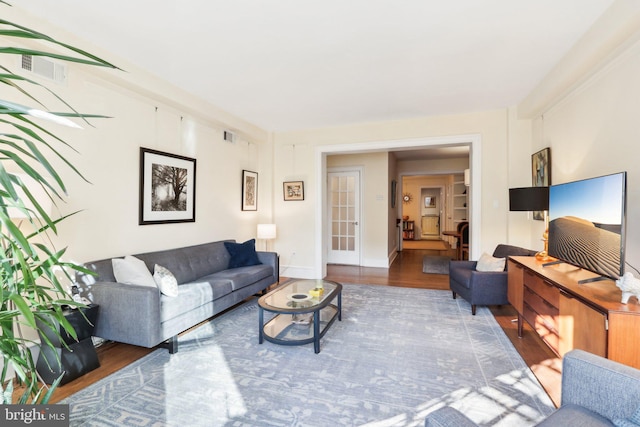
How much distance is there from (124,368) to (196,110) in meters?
2.91

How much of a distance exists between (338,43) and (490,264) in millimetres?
2960

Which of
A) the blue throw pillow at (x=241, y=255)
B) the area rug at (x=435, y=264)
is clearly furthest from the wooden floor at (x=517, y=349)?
the blue throw pillow at (x=241, y=255)

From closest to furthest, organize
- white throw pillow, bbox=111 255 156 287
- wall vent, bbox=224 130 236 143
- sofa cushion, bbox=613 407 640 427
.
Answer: sofa cushion, bbox=613 407 640 427
white throw pillow, bbox=111 255 156 287
wall vent, bbox=224 130 236 143

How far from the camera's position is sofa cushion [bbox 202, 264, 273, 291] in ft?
11.7

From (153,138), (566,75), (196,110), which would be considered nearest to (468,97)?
(566,75)

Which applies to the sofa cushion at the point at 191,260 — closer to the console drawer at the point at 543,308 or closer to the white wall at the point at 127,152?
the white wall at the point at 127,152

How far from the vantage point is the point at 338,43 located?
2691 mm

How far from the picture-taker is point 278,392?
2145mm

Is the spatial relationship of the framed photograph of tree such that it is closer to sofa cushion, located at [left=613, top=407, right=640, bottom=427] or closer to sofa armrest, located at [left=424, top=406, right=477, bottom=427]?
sofa armrest, located at [left=424, top=406, right=477, bottom=427]

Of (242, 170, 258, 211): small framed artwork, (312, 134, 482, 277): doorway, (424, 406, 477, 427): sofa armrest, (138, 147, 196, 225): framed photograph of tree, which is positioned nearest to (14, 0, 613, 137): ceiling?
(312, 134, 482, 277): doorway

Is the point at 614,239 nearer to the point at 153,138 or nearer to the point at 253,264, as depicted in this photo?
the point at 253,264

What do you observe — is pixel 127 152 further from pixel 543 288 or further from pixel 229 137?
pixel 543 288

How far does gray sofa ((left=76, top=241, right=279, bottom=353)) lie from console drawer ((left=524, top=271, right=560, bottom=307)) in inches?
116

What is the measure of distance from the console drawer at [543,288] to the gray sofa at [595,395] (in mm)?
962
